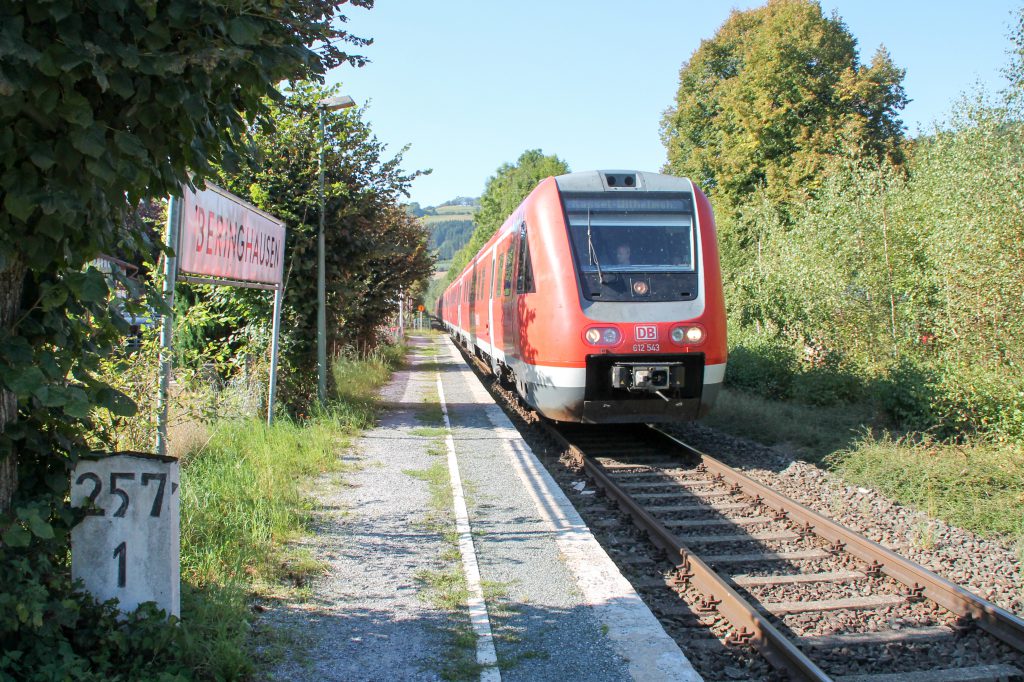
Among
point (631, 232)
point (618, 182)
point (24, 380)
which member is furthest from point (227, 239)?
point (618, 182)

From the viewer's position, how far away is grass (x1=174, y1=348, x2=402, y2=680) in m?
3.78

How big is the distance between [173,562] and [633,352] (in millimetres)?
5895

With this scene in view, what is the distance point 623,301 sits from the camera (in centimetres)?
876

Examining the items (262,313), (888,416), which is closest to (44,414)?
(262,313)

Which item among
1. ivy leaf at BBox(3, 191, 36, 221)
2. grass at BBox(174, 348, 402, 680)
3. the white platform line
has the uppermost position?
ivy leaf at BBox(3, 191, 36, 221)

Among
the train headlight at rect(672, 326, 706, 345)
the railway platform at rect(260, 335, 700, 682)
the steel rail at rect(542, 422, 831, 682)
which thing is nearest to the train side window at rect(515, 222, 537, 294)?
the train headlight at rect(672, 326, 706, 345)

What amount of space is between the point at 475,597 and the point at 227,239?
389 centimetres

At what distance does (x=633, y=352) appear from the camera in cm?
865

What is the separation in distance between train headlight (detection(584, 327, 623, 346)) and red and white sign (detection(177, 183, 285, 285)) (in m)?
3.53

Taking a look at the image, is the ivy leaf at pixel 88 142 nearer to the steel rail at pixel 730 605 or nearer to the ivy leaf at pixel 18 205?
the ivy leaf at pixel 18 205

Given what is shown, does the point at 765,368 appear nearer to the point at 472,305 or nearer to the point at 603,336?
the point at 472,305

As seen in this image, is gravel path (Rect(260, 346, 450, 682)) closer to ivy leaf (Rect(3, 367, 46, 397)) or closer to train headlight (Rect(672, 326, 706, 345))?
ivy leaf (Rect(3, 367, 46, 397))

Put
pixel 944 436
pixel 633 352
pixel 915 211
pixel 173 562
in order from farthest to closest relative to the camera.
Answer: pixel 915 211
pixel 944 436
pixel 633 352
pixel 173 562

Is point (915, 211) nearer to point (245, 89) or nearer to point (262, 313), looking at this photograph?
point (262, 313)
